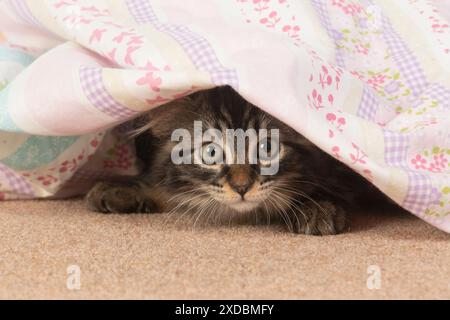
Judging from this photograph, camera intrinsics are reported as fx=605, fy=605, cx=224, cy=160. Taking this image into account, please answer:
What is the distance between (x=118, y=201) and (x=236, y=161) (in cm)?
46

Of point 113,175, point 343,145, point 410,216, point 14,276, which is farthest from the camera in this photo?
point 113,175

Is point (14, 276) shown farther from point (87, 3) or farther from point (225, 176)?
point (87, 3)

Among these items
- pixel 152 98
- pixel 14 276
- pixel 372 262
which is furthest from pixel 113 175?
pixel 372 262

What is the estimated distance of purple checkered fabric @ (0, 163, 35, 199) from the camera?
6.15ft

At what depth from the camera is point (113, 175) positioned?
2.04 meters

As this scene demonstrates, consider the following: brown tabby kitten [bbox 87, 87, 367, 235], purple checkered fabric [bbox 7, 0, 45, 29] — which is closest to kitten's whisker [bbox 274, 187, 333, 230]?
brown tabby kitten [bbox 87, 87, 367, 235]

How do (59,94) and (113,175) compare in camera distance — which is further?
(113,175)

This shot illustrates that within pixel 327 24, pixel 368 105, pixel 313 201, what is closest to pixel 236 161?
pixel 313 201

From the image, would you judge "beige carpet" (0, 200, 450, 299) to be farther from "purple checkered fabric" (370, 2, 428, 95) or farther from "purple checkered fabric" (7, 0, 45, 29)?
"purple checkered fabric" (7, 0, 45, 29)

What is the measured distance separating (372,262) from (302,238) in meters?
0.25

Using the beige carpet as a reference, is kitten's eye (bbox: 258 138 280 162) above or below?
above

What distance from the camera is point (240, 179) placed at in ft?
4.91

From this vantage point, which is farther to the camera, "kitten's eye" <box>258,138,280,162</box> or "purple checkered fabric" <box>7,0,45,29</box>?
"purple checkered fabric" <box>7,0,45,29</box>

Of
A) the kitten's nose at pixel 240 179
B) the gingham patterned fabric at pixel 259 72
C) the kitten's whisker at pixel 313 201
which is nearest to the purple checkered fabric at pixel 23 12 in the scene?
the gingham patterned fabric at pixel 259 72
